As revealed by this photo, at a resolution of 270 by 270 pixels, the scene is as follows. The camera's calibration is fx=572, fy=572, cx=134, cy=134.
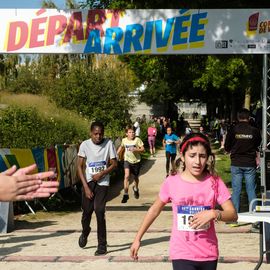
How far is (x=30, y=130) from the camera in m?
14.7

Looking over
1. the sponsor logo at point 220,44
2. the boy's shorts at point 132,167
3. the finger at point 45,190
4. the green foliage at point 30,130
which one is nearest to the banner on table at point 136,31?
the sponsor logo at point 220,44

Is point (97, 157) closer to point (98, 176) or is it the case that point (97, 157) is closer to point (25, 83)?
point (98, 176)

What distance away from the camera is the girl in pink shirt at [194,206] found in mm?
4152

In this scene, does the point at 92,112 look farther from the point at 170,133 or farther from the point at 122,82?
the point at 170,133

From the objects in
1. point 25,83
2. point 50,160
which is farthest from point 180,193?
point 25,83

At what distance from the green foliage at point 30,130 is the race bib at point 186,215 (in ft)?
32.4

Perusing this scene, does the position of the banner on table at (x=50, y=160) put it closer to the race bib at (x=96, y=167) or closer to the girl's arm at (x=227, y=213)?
the race bib at (x=96, y=167)

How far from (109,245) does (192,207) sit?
421cm

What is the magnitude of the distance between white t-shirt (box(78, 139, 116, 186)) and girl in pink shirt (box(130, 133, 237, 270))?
3504 millimetres

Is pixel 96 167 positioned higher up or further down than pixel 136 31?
further down

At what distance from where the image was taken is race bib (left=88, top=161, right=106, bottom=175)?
7855 millimetres

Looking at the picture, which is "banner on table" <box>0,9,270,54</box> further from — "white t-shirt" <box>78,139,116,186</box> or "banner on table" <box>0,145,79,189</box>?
"white t-shirt" <box>78,139,116,186</box>

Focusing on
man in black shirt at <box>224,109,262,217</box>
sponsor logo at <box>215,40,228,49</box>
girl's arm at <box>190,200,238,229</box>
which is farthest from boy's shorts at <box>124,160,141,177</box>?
girl's arm at <box>190,200,238,229</box>

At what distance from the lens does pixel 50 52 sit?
10.9 meters
